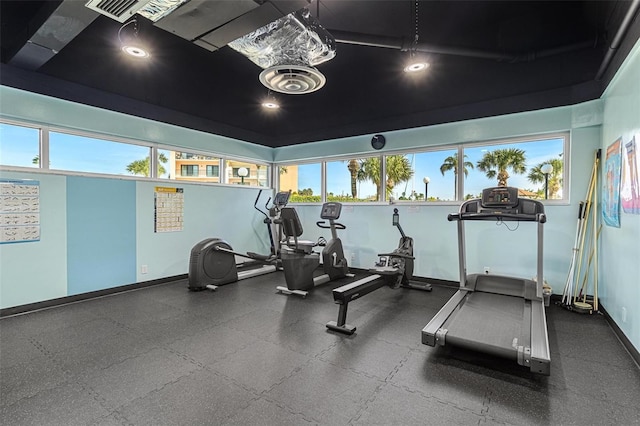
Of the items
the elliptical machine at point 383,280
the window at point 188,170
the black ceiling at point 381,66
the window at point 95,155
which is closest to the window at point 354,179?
the black ceiling at point 381,66

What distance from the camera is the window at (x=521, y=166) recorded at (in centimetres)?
449

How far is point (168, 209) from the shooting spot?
5.41m

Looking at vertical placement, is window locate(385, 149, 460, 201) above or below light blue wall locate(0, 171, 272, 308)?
above

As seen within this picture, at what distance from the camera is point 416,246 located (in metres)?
5.52

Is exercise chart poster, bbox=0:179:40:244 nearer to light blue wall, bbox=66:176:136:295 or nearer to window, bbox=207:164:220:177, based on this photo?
light blue wall, bbox=66:176:136:295

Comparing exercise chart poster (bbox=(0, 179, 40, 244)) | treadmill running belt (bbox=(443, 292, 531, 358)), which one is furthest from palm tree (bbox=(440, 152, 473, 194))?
exercise chart poster (bbox=(0, 179, 40, 244))

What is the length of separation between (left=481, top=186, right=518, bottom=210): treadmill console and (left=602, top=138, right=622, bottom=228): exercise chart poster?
35.4 inches

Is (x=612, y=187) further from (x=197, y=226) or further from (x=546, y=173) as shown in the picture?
(x=197, y=226)

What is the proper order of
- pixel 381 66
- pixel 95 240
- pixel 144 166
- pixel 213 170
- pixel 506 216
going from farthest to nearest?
pixel 213 170 < pixel 144 166 < pixel 95 240 < pixel 381 66 < pixel 506 216

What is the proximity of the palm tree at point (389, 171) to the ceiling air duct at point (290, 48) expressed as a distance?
330 centimetres

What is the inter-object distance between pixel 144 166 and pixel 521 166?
6.22 meters

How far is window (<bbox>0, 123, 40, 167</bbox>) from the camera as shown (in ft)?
12.3

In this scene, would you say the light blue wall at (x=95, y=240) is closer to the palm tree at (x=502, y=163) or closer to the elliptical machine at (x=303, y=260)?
the elliptical machine at (x=303, y=260)

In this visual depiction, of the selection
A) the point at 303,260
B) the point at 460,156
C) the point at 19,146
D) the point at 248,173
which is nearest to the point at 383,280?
the point at 303,260
